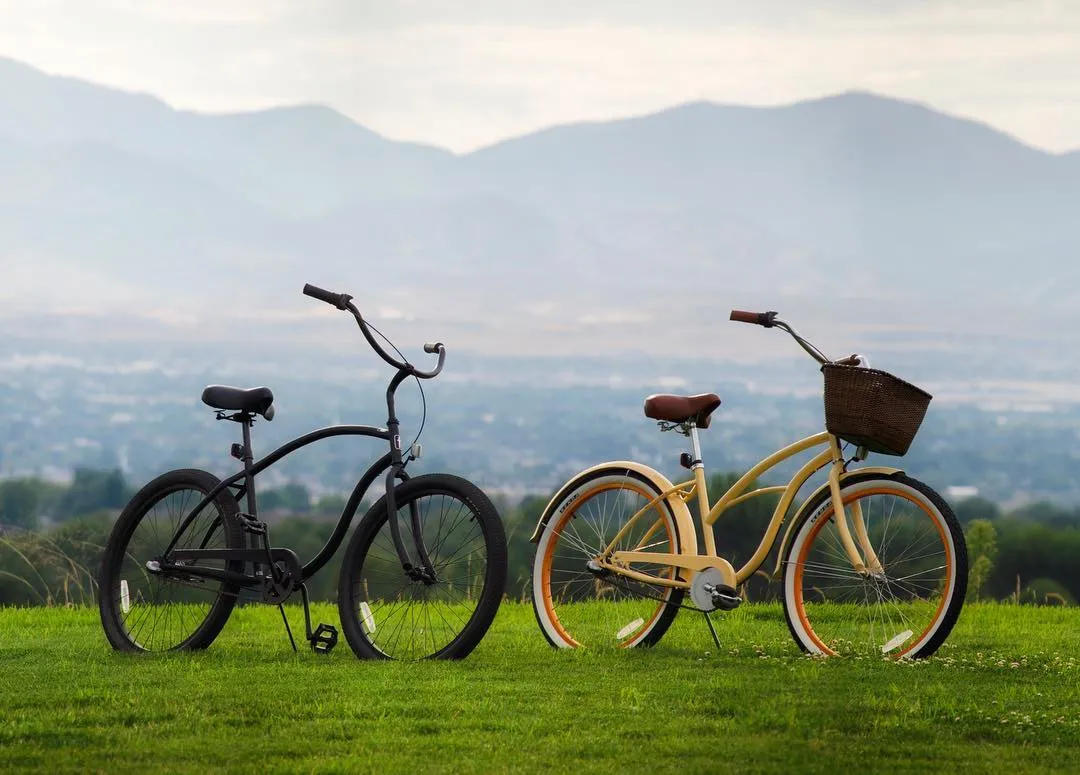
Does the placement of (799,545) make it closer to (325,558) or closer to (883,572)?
(883,572)

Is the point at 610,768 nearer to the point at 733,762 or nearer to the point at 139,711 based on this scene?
the point at 733,762

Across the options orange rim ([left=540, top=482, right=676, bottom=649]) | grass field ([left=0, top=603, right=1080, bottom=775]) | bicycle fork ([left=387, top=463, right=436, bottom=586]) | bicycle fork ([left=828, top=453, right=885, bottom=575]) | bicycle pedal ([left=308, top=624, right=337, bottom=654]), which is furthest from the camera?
orange rim ([left=540, top=482, right=676, bottom=649])

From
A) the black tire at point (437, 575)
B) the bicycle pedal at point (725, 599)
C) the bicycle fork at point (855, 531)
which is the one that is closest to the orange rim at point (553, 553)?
the bicycle pedal at point (725, 599)

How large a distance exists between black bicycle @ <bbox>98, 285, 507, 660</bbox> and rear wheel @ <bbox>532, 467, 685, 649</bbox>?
2.08ft

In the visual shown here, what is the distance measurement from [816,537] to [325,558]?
2.38 m

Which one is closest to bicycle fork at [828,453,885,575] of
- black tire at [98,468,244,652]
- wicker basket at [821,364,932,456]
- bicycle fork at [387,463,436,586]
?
wicker basket at [821,364,932,456]

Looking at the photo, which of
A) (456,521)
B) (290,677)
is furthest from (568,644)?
(290,677)

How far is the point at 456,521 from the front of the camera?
6.80 metres

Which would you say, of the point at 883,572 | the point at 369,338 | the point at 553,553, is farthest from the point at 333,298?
the point at 883,572

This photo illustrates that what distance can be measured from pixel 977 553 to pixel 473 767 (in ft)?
22.5

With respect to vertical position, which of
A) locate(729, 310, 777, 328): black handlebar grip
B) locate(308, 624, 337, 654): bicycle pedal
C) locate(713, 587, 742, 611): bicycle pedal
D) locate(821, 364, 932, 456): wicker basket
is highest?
locate(729, 310, 777, 328): black handlebar grip

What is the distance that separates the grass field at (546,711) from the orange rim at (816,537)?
181 mm

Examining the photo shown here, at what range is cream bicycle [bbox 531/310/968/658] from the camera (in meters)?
6.50

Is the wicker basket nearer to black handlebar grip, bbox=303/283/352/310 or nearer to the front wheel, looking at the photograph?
the front wheel
